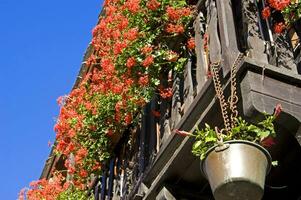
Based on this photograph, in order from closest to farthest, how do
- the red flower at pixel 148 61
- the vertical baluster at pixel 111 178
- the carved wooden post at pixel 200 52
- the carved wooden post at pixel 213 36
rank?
the carved wooden post at pixel 213 36 → the carved wooden post at pixel 200 52 → the red flower at pixel 148 61 → the vertical baluster at pixel 111 178

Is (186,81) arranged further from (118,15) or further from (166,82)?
(118,15)

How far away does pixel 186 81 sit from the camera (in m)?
5.89

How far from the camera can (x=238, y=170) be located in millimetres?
3578

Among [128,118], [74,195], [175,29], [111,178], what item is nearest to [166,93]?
[175,29]

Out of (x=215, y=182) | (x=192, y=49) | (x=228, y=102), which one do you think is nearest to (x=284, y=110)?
(x=228, y=102)

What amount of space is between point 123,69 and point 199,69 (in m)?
1.58

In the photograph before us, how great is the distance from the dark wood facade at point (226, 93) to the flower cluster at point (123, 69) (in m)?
0.29

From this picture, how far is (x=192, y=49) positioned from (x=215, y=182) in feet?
9.03

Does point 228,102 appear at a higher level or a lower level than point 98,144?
lower

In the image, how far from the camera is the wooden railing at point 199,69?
4523 mm

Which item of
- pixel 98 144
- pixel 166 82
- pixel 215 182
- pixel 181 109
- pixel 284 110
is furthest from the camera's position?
pixel 98 144

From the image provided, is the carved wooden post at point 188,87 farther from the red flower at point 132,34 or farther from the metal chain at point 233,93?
the metal chain at point 233,93

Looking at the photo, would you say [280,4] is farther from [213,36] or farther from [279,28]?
[213,36]

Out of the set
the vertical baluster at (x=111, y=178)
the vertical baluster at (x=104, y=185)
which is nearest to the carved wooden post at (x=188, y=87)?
the vertical baluster at (x=111, y=178)
